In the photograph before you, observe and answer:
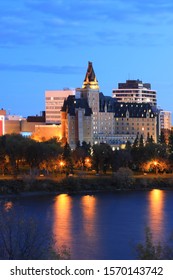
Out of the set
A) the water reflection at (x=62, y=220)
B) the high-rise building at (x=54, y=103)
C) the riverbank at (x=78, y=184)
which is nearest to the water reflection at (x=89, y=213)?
the water reflection at (x=62, y=220)

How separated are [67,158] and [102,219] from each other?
15.8m

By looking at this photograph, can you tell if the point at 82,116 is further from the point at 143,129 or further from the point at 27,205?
the point at 27,205

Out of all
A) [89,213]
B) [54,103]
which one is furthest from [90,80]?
[89,213]

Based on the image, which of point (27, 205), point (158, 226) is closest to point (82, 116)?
point (27, 205)

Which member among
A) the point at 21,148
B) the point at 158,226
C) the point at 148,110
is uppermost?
the point at 148,110

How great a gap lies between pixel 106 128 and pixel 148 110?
5.55 meters

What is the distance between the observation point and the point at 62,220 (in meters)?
21.0

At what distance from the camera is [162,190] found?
33.1 meters

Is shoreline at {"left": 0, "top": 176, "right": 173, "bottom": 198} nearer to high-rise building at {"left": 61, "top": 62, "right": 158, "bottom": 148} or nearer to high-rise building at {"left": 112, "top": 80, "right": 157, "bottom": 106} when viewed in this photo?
high-rise building at {"left": 61, "top": 62, "right": 158, "bottom": 148}

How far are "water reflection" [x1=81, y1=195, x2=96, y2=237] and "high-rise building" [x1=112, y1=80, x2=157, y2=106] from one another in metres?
54.8

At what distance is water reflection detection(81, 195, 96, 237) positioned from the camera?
1901 centimetres

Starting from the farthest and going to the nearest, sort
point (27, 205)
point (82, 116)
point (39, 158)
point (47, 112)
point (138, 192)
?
point (47, 112)
point (82, 116)
point (39, 158)
point (138, 192)
point (27, 205)

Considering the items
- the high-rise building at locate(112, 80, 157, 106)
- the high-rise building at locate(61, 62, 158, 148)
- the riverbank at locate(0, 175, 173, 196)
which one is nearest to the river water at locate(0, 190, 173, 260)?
the riverbank at locate(0, 175, 173, 196)

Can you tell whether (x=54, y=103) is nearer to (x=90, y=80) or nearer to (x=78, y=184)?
(x=90, y=80)
